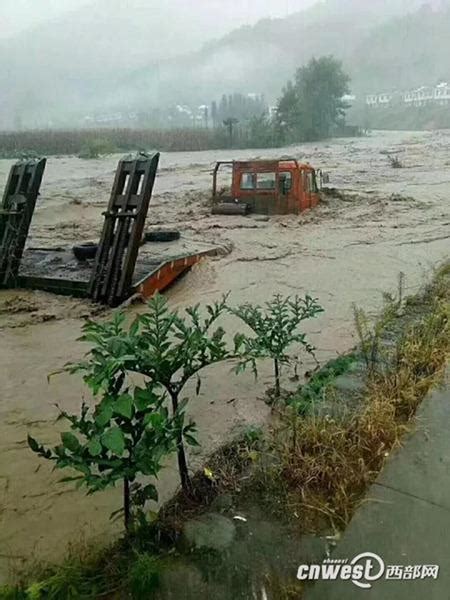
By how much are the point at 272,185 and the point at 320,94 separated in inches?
1572

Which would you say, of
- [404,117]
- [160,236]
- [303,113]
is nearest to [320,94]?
[303,113]

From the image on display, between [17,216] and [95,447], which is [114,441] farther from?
[17,216]

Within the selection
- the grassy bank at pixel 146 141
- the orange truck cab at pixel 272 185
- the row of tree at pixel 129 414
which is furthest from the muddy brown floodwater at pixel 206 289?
the grassy bank at pixel 146 141

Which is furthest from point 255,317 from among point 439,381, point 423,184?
point 423,184

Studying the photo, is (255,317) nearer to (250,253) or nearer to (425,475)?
(425,475)

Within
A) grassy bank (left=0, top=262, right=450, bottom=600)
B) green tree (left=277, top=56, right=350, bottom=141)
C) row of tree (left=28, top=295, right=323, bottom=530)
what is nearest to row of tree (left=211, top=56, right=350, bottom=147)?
green tree (left=277, top=56, right=350, bottom=141)

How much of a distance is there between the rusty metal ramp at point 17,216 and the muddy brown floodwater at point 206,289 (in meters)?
0.46

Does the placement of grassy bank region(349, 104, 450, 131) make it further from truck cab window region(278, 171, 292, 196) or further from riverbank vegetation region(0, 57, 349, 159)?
truck cab window region(278, 171, 292, 196)

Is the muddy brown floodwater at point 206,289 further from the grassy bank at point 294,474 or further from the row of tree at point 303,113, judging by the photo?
the row of tree at point 303,113

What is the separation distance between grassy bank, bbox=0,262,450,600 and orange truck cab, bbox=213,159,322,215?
345 inches

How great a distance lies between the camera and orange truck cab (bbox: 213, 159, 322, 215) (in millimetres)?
12273

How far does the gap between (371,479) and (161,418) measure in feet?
3.45

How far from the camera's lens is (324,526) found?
2.28 meters

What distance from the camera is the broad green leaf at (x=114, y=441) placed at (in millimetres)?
2001
